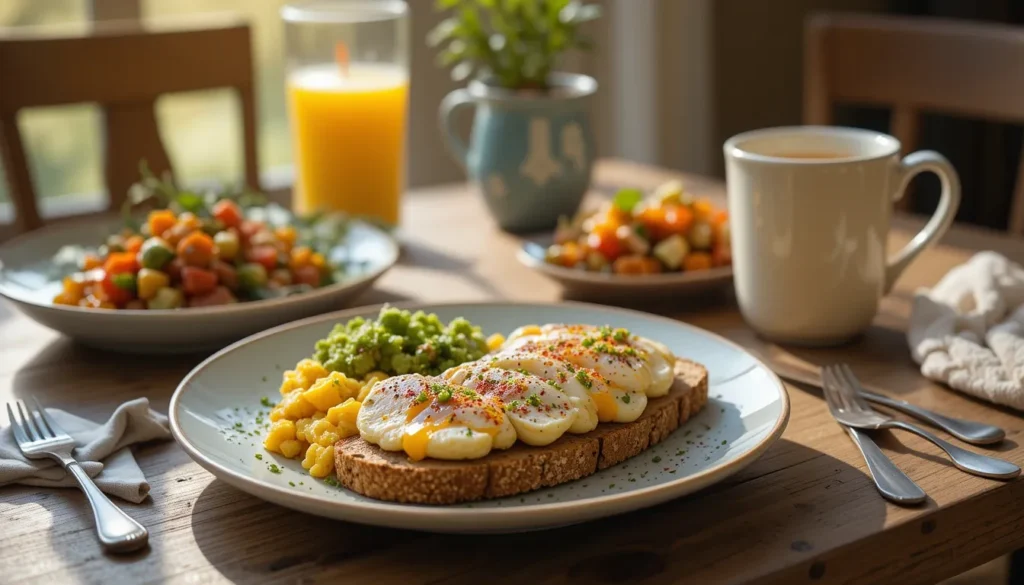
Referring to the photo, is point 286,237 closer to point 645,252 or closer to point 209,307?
point 209,307

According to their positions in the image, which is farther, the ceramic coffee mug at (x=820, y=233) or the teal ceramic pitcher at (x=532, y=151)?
the teal ceramic pitcher at (x=532, y=151)

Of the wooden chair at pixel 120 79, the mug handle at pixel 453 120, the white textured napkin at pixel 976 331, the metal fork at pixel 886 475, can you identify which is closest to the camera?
the metal fork at pixel 886 475

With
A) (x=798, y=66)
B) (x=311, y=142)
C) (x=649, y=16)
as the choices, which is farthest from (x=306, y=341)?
(x=798, y=66)

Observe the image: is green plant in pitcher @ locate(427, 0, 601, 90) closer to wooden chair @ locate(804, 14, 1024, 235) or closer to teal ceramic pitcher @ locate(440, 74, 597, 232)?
teal ceramic pitcher @ locate(440, 74, 597, 232)

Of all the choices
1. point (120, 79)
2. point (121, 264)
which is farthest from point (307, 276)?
point (120, 79)

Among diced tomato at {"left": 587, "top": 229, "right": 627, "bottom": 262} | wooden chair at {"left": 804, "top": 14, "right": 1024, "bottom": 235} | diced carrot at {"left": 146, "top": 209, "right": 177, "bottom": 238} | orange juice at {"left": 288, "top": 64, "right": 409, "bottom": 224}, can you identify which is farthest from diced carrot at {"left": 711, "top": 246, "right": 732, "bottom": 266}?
wooden chair at {"left": 804, "top": 14, "right": 1024, "bottom": 235}

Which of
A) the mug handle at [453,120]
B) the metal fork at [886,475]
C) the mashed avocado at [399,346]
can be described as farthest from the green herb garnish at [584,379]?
the mug handle at [453,120]

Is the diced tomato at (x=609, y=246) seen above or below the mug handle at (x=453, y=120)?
below

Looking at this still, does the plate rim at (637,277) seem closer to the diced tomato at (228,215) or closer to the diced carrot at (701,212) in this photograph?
the diced carrot at (701,212)
